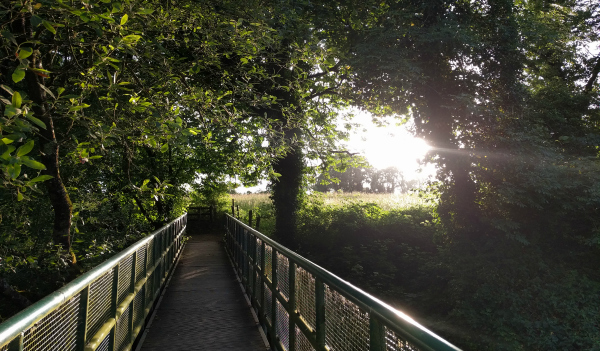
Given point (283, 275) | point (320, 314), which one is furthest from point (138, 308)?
point (320, 314)

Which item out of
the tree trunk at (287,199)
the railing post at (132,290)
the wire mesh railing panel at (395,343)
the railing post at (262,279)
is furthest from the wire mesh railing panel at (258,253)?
the tree trunk at (287,199)

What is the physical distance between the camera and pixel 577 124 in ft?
36.4

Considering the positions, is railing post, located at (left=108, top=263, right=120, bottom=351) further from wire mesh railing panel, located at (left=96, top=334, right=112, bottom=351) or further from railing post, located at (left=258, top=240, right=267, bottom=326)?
railing post, located at (left=258, top=240, right=267, bottom=326)

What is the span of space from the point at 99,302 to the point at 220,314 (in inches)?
143

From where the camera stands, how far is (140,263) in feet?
17.2

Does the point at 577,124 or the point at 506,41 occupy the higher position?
the point at 506,41

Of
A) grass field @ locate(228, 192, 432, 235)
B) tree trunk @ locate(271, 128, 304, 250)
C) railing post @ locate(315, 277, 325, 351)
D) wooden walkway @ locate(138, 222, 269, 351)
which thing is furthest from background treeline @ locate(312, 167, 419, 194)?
railing post @ locate(315, 277, 325, 351)

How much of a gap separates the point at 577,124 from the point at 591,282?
4.31 m

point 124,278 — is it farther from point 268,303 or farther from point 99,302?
point 268,303

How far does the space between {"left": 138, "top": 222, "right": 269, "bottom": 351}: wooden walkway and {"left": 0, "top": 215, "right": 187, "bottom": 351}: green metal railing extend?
1.67ft

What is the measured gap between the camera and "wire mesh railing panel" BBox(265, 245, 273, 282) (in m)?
5.38

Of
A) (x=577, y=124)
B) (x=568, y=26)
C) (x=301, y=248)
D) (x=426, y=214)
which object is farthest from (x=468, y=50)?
(x=301, y=248)

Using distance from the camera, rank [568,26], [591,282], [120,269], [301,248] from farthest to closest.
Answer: [301,248]
[568,26]
[591,282]
[120,269]

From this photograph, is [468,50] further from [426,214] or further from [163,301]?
[163,301]
